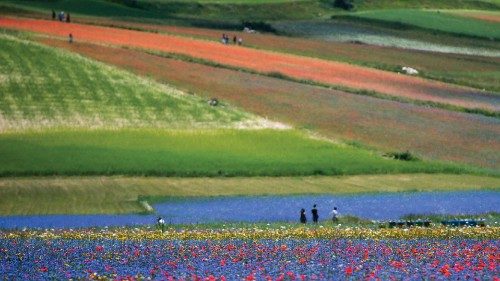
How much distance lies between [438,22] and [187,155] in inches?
2945

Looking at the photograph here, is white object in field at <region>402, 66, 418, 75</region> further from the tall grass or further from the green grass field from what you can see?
the green grass field

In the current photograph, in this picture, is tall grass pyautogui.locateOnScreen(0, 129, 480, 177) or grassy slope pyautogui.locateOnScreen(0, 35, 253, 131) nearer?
tall grass pyautogui.locateOnScreen(0, 129, 480, 177)

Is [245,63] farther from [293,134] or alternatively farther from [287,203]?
[287,203]

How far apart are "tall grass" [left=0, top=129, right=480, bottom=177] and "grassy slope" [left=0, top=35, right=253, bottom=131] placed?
2.82 meters

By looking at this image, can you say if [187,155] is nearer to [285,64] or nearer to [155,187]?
[155,187]

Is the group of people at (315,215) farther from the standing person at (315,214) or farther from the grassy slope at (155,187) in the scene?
the grassy slope at (155,187)

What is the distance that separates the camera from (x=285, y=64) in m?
96.4

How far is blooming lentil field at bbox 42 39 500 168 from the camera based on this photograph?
2778 inches

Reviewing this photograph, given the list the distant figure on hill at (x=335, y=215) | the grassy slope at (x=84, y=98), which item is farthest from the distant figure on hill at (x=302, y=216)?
the grassy slope at (x=84, y=98)

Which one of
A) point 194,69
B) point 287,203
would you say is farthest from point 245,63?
point 287,203

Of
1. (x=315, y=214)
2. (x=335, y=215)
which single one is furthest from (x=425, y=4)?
(x=315, y=214)

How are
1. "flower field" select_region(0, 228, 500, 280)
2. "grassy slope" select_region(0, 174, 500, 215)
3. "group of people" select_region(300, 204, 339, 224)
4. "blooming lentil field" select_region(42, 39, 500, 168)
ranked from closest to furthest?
"flower field" select_region(0, 228, 500, 280), "group of people" select_region(300, 204, 339, 224), "grassy slope" select_region(0, 174, 500, 215), "blooming lentil field" select_region(42, 39, 500, 168)

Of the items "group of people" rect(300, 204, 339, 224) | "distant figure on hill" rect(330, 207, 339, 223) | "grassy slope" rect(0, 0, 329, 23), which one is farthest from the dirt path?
"group of people" rect(300, 204, 339, 224)

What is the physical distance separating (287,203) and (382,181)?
826 cm
